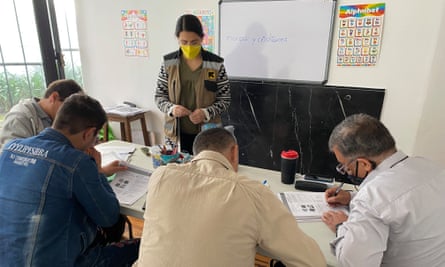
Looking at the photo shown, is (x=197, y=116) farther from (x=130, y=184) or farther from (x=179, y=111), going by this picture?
(x=130, y=184)

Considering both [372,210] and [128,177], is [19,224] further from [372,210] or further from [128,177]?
[372,210]

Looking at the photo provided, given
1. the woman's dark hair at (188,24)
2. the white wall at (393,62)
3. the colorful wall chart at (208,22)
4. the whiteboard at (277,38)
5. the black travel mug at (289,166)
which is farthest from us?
the colorful wall chart at (208,22)

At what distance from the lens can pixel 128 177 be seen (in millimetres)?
1559

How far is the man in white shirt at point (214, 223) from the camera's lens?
0.82 m

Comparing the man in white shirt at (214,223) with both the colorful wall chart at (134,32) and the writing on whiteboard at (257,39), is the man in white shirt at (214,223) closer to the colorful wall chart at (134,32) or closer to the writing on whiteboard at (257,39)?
the writing on whiteboard at (257,39)

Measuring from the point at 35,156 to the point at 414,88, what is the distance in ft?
8.80

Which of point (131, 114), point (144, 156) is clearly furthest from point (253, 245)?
point (131, 114)

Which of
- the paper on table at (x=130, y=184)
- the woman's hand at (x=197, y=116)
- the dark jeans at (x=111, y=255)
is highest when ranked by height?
the woman's hand at (x=197, y=116)

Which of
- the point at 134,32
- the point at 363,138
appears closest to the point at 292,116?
the point at 363,138

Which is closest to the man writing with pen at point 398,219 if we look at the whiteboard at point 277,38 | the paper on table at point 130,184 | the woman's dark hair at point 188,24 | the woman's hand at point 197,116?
the paper on table at point 130,184

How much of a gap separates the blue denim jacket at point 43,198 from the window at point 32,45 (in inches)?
103

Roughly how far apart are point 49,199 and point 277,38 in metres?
2.33

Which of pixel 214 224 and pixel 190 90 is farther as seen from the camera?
pixel 190 90

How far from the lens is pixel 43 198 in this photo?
1046mm
